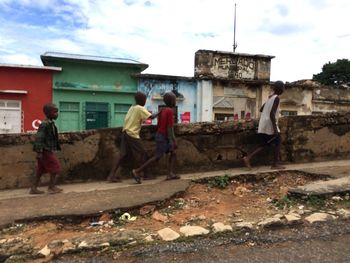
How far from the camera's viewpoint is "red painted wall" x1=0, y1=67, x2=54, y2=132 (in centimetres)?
1717

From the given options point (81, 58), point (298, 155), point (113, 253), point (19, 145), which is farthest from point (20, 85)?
point (113, 253)

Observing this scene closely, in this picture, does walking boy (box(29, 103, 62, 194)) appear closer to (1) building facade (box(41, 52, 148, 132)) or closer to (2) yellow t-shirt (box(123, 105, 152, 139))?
(2) yellow t-shirt (box(123, 105, 152, 139))

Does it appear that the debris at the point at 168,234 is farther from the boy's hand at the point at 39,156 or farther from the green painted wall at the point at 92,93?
the green painted wall at the point at 92,93

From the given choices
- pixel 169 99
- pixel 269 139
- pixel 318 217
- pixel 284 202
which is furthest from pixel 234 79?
pixel 318 217

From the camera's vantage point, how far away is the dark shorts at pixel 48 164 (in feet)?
18.2

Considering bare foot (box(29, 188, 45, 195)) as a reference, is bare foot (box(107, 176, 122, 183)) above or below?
above

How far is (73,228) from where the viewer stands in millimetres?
4078

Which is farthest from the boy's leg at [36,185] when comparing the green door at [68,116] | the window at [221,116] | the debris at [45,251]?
the window at [221,116]

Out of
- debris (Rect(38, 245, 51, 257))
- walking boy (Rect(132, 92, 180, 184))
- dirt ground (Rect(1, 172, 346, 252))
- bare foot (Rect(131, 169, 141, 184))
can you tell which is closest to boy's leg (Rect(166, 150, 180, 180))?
walking boy (Rect(132, 92, 180, 184))

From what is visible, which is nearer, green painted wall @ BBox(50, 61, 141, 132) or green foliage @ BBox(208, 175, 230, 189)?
green foliage @ BBox(208, 175, 230, 189)

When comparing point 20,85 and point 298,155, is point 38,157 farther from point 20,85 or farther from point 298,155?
point 20,85

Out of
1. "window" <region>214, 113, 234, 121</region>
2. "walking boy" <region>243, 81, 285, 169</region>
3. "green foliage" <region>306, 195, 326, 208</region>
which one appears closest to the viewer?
"green foliage" <region>306, 195, 326, 208</region>

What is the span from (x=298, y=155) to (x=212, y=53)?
13195mm

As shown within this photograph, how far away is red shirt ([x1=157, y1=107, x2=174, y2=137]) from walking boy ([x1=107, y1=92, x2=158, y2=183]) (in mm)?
127
